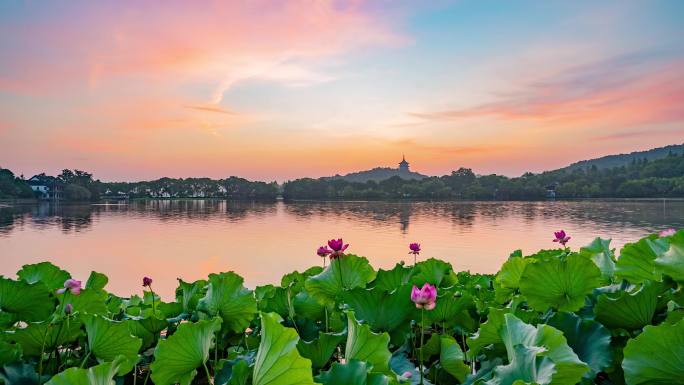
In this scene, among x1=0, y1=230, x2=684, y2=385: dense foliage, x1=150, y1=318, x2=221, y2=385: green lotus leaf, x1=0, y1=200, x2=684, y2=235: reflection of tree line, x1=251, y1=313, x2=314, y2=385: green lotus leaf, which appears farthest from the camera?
x1=0, y1=200, x2=684, y2=235: reflection of tree line

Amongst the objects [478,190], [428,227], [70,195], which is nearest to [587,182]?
[478,190]

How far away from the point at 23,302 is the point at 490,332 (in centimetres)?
167

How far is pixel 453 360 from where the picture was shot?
147 centimetres

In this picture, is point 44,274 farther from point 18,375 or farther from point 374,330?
point 374,330

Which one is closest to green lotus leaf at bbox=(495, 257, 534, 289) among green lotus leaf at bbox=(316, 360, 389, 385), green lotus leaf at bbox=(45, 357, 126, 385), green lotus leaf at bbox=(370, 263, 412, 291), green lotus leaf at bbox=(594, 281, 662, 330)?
green lotus leaf at bbox=(370, 263, 412, 291)

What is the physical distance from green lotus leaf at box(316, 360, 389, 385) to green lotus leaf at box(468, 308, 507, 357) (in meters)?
0.46

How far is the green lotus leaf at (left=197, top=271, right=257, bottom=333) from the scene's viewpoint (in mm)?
1848

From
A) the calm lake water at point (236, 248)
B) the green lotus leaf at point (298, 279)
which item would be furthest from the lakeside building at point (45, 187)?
the green lotus leaf at point (298, 279)

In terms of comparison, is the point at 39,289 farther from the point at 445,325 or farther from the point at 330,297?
the point at 445,325

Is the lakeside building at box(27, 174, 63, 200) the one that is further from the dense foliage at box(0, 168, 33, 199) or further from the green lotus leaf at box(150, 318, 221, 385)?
the green lotus leaf at box(150, 318, 221, 385)

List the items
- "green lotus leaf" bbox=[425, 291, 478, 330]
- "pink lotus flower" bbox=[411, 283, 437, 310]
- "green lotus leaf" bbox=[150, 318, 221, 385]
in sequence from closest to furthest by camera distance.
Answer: "green lotus leaf" bbox=[150, 318, 221, 385]
"pink lotus flower" bbox=[411, 283, 437, 310]
"green lotus leaf" bbox=[425, 291, 478, 330]

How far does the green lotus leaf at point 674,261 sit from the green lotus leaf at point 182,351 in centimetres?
131

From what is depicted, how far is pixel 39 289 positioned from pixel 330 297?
1.10 m

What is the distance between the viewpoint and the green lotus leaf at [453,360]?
1470 millimetres
